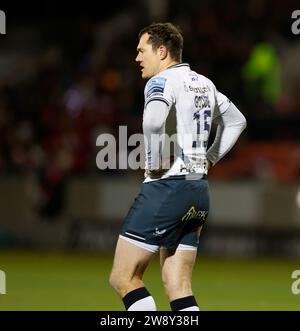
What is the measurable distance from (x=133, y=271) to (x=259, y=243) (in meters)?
10.3

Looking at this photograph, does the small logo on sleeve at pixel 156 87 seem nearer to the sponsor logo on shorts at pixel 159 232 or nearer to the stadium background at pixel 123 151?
the sponsor logo on shorts at pixel 159 232

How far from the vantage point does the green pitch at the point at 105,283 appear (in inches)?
440

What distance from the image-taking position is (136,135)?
1862 cm

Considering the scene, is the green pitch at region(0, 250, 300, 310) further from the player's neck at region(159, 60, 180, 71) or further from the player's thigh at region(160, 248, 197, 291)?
the player's neck at region(159, 60, 180, 71)

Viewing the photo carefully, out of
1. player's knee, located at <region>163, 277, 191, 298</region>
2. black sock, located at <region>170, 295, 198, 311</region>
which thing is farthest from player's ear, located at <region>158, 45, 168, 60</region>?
black sock, located at <region>170, 295, 198, 311</region>

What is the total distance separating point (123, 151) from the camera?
1758cm

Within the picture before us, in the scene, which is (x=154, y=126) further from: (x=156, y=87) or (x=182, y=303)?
(x=182, y=303)

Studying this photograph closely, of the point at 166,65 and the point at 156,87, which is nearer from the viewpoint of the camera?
the point at 156,87

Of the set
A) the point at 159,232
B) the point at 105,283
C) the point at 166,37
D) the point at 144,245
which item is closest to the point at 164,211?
the point at 159,232

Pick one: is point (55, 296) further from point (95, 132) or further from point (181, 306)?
point (95, 132)

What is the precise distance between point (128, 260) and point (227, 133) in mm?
1253

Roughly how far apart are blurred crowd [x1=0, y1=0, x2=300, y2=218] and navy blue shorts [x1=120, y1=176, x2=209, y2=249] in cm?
1061

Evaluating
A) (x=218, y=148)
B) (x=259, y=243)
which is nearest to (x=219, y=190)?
(x=259, y=243)

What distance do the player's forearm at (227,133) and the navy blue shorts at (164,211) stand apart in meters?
0.40
